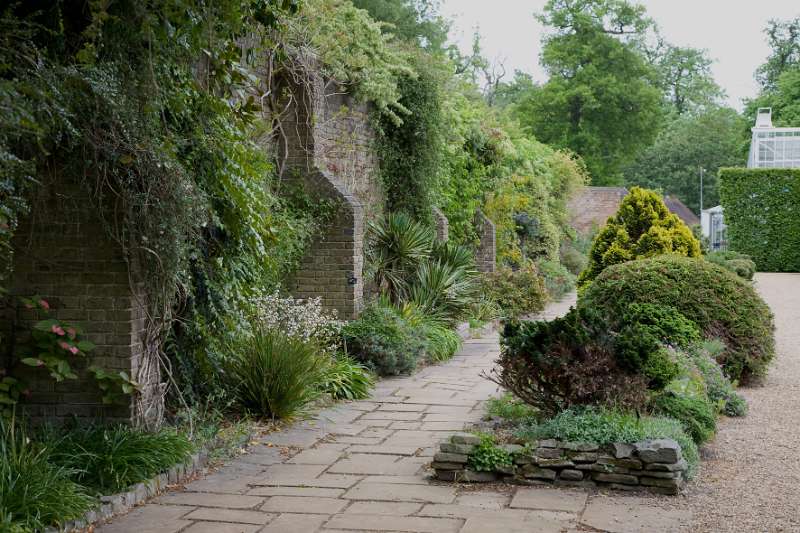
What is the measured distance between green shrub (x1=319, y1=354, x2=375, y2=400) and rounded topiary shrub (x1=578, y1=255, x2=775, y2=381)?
2.52 meters

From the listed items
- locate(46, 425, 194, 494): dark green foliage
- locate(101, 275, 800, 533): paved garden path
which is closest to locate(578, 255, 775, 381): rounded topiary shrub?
locate(101, 275, 800, 533): paved garden path

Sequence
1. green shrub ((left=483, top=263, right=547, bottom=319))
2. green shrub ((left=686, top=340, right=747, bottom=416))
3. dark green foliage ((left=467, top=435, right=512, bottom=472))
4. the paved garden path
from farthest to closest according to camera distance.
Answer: green shrub ((left=483, top=263, right=547, bottom=319)) → green shrub ((left=686, top=340, right=747, bottom=416)) → dark green foliage ((left=467, top=435, right=512, bottom=472)) → the paved garden path

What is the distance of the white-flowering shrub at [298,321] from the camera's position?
26.8 feet

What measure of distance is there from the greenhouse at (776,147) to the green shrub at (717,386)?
3170 centimetres

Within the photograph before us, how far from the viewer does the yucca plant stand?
40.4 ft

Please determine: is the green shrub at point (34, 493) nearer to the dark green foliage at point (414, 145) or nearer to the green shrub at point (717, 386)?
the green shrub at point (717, 386)

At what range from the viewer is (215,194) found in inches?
252

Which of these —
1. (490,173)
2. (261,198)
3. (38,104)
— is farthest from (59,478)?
(490,173)

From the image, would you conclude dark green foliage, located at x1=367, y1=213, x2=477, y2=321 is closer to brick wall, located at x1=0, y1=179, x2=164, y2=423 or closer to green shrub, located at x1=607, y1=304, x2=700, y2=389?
green shrub, located at x1=607, y1=304, x2=700, y2=389

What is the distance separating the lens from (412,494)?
5.41 meters

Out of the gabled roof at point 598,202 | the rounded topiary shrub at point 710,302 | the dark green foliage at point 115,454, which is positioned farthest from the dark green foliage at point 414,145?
the gabled roof at point 598,202

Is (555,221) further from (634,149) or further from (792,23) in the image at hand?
(792,23)

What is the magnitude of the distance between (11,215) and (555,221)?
21464mm

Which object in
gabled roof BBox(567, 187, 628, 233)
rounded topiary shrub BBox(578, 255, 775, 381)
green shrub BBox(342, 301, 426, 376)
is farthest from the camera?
gabled roof BBox(567, 187, 628, 233)
